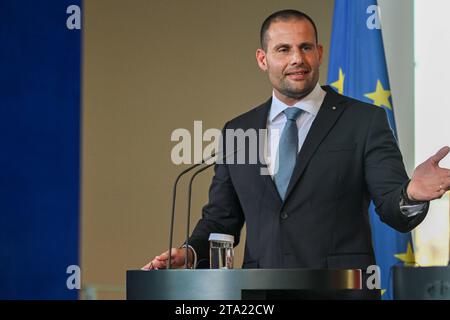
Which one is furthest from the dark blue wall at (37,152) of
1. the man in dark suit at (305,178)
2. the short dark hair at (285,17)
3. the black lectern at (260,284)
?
the black lectern at (260,284)

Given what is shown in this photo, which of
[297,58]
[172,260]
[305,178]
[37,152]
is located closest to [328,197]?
[305,178]

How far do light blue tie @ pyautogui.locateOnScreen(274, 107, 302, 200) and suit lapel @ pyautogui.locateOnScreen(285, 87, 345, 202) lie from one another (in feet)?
0.20

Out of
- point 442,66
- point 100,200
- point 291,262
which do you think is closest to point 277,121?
point 291,262

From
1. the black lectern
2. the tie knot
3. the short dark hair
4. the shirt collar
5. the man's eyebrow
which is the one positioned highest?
Answer: the short dark hair

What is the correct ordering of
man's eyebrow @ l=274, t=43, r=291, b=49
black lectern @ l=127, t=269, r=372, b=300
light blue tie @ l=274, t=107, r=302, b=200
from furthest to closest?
1. man's eyebrow @ l=274, t=43, r=291, b=49
2. light blue tie @ l=274, t=107, r=302, b=200
3. black lectern @ l=127, t=269, r=372, b=300

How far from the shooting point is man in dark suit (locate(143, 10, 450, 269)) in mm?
3184

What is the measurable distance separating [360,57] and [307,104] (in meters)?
1.67

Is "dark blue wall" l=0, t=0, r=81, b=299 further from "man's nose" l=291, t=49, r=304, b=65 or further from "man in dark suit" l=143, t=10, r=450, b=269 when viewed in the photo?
"man's nose" l=291, t=49, r=304, b=65

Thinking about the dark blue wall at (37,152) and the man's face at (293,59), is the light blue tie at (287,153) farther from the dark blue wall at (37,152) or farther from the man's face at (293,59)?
the dark blue wall at (37,152)

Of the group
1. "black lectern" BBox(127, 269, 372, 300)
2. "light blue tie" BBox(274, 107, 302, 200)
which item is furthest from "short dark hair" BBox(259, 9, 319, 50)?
"black lectern" BBox(127, 269, 372, 300)

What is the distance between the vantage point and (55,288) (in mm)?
4441

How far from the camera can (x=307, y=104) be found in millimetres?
3451

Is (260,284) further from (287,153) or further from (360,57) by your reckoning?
(360,57)

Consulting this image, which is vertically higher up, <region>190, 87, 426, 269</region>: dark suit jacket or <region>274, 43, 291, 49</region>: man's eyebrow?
<region>274, 43, 291, 49</region>: man's eyebrow
